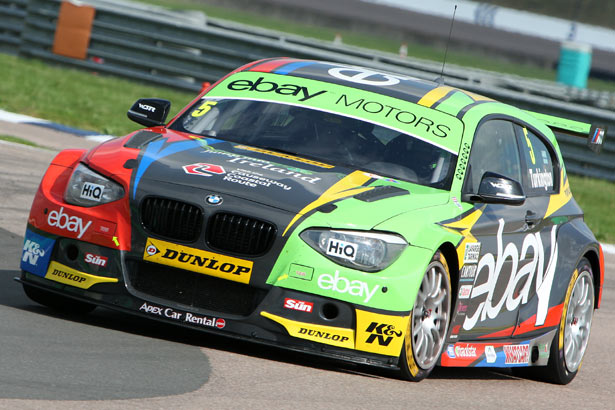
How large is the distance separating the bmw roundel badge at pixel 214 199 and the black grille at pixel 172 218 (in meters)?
0.06

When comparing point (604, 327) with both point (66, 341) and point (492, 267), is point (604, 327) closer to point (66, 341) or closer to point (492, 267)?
point (492, 267)

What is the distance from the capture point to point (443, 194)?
21.0ft

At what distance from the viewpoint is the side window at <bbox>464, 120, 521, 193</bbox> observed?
6.82 meters

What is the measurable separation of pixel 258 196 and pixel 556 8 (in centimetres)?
6339

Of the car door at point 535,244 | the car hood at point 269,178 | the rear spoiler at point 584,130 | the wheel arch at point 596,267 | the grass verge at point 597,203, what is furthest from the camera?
the grass verge at point 597,203

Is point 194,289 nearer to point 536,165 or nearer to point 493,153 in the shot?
point 493,153

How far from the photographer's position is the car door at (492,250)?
6350 mm

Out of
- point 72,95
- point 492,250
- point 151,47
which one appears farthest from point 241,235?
point 151,47

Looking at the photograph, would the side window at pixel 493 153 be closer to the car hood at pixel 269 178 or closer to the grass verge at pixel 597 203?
the car hood at pixel 269 178

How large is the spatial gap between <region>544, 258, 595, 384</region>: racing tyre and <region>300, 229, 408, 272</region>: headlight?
7.16 feet

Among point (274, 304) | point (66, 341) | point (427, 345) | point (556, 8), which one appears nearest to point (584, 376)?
point (427, 345)

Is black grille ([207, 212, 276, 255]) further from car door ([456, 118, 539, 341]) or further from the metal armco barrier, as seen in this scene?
the metal armco barrier

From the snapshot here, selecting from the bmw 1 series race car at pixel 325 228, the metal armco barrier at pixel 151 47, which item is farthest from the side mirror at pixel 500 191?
the metal armco barrier at pixel 151 47

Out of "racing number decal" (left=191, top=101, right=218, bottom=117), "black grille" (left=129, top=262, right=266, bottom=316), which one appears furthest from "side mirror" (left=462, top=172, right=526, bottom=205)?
"racing number decal" (left=191, top=101, right=218, bottom=117)
